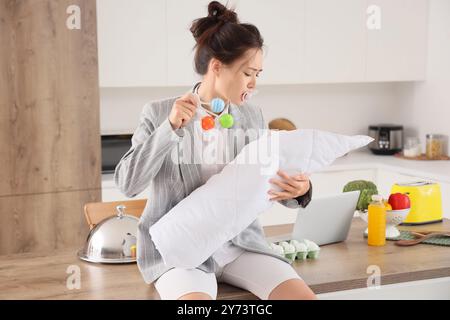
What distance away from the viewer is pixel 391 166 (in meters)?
4.63

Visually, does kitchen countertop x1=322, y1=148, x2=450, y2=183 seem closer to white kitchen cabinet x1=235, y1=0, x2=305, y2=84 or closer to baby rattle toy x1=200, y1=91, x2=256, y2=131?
white kitchen cabinet x1=235, y1=0, x2=305, y2=84

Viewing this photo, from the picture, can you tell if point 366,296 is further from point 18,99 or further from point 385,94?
point 385,94

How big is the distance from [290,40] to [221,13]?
8.24 feet

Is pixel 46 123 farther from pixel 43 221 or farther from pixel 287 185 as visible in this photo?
pixel 287 185

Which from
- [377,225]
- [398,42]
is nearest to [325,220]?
[377,225]

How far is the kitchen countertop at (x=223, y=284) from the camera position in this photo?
195 centimetres

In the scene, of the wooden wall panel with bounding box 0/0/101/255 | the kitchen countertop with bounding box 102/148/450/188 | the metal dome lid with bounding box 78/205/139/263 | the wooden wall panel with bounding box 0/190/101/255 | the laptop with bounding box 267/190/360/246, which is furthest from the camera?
the kitchen countertop with bounding box 102/148/450/188

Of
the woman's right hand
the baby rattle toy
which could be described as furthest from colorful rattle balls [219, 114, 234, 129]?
the woman's right hand

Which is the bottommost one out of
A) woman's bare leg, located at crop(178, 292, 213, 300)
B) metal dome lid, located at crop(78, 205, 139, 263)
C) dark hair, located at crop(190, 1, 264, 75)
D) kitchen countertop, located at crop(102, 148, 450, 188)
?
kitchen countertop, located at crop(102, 148, 450, 188)

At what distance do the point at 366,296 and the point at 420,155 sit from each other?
294 cm

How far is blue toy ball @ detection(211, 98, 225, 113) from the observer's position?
2.04m

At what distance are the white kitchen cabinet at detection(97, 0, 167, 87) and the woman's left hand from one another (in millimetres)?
2398

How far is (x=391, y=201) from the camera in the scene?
258 centimetres

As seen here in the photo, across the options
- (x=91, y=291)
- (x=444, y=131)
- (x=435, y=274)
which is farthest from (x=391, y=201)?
(x=444, y=131)
